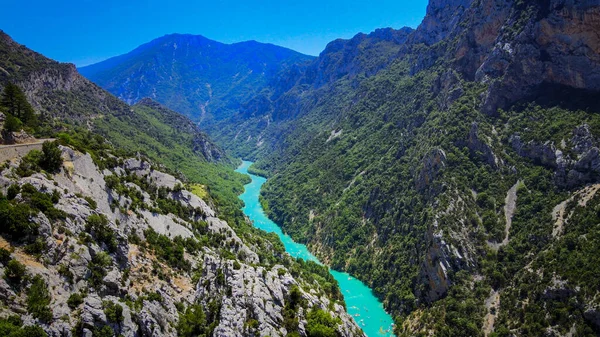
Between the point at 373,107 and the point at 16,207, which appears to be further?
the point at 373,107

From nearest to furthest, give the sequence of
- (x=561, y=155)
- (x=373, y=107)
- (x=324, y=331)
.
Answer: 1. (x=324, y=331)
2. (x=561, y=155)
3. (x=373, y=107)

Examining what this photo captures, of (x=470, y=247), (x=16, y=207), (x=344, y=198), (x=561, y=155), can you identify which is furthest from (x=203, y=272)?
(x=344, y=198)

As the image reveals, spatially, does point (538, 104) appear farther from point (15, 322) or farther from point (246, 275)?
point (15, 322)

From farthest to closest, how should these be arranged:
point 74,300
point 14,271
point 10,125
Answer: point 10,125, point 74,300, point 14,271

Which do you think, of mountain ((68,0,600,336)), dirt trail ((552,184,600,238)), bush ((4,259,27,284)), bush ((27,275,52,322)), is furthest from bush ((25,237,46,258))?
dirt trail ((552,184,600,238))

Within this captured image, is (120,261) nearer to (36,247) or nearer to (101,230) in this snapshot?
(101,230)

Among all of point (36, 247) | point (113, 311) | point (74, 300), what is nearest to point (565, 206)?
point (113, 311)
